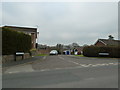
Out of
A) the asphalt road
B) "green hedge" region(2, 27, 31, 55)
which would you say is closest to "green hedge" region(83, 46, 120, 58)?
the asphalt road

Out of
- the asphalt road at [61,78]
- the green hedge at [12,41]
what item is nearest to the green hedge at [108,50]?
the asphalt road at [61,78]

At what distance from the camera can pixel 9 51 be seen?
1111 cm

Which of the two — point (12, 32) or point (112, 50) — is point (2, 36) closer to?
point (12, 32)

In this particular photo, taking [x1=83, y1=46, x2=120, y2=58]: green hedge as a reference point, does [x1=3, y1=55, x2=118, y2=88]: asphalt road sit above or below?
below

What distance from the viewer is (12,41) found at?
11.5m

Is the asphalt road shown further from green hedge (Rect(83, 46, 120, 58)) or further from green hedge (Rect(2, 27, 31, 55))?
green hedge (Rect(83, 46, 120, 58))

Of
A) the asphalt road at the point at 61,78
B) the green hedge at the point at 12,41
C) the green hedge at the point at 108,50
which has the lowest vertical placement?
the asphalt road at the point at 61,78

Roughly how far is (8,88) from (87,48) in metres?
18.5

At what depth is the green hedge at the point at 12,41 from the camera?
10.5m

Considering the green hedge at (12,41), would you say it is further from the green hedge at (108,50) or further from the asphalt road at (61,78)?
the green hedge at (108,50)

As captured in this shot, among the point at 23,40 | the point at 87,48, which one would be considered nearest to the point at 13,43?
the point at 23,40

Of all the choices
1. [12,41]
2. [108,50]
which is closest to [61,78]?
[12,41]

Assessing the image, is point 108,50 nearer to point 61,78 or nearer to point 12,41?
point 61,78

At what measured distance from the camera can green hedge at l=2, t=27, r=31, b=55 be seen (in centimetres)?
1055
